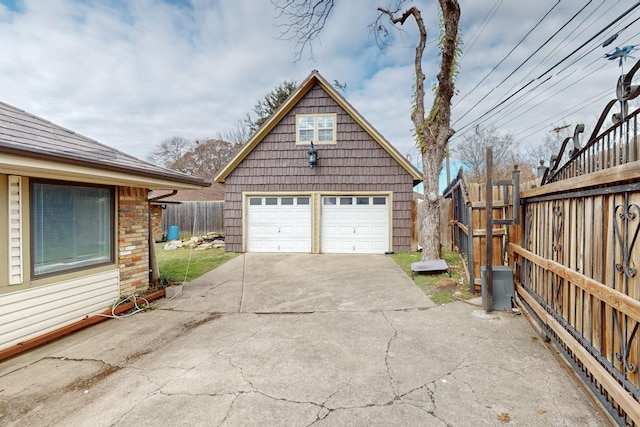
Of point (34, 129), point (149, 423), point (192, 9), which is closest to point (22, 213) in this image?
point (34, 129)

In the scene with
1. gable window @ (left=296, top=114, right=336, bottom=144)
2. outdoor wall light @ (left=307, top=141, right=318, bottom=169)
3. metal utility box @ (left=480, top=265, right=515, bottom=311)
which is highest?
gable window @ (left=296, top=114, right=336, bottom=144)

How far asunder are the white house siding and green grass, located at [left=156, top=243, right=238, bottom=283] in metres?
1.37

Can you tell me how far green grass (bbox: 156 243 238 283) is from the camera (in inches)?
285

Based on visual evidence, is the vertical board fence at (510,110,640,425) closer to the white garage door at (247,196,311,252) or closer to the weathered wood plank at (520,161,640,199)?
the weathered wood plank at (520,161,640,199)

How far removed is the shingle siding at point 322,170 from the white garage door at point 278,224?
400mm

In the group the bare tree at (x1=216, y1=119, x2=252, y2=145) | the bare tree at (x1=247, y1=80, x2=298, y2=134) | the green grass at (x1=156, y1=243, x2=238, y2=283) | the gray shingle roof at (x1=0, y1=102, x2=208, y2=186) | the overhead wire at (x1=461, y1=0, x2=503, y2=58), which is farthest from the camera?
the bare tree at (x1=216, y1=119, x2=252, y2=145)

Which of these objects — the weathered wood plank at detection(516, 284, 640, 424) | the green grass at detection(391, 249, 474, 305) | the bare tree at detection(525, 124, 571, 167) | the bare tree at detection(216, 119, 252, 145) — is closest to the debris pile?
the green grass at detection(391, 249, 474, 305)

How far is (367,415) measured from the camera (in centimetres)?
215

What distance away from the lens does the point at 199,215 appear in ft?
50.2

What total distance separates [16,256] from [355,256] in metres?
7.66

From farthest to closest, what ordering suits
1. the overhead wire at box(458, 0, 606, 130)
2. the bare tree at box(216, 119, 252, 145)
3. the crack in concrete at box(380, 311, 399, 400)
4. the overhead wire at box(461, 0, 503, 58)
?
the bare tree at box(216, 119, 252, 145) → the overhead wire at box(461, 0, 503, 58) → the overhead wire at box(458, 0, 606, 130) → the crack in concrete at box(380, 311, 399, 400)

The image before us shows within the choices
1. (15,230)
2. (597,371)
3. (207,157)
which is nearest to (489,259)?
(597,371)

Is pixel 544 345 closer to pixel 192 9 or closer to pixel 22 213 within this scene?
pixel 22 213

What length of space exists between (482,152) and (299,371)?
2570 cm
